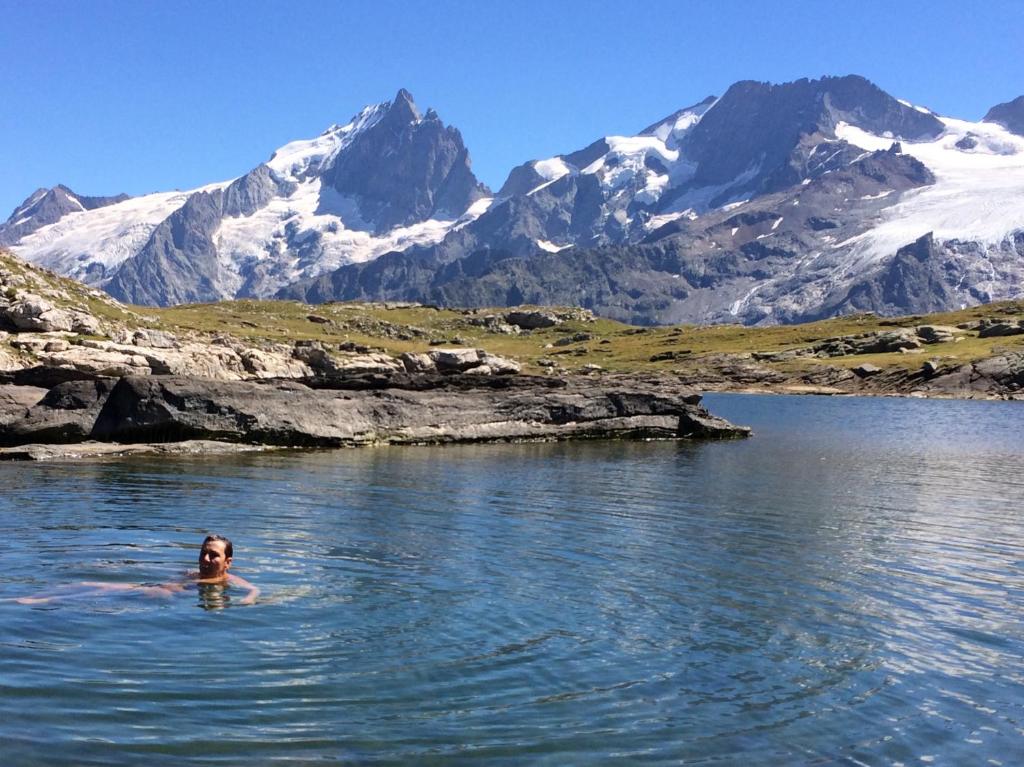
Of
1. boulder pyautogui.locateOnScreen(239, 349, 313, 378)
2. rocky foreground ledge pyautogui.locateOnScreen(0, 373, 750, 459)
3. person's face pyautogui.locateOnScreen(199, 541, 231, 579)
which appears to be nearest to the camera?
person's face pyautogui.locateOnScreen(199, 541, 231, 579)

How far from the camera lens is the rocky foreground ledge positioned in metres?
47.5

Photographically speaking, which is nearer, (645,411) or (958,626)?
(958,626)

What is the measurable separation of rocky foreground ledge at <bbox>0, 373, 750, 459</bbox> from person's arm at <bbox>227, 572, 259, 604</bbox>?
26451mm

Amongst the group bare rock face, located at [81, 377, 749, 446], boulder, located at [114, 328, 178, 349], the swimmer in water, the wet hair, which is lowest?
the swimmer in water

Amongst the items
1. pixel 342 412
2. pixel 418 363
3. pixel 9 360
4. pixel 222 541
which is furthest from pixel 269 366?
pixel 222 541

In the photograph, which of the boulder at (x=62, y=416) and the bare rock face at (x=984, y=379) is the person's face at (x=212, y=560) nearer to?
the boulder at (x=62, y=416)

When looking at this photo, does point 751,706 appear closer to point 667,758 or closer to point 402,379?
point 667,758

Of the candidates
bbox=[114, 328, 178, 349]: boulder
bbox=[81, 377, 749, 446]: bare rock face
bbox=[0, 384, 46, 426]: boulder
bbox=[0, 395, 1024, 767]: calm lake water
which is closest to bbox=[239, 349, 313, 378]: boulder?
bbox=[114, 328, 178, 349]: boulder

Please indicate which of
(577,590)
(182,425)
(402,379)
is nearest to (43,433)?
(182,425)

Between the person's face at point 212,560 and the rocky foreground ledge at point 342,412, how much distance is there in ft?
87.8

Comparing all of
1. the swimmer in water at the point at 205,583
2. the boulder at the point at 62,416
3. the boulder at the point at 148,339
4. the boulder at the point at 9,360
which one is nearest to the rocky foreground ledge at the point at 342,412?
the boulder at the point at 62,416

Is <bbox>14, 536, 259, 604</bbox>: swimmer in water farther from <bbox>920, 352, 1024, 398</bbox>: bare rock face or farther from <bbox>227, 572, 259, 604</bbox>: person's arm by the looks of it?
<bbox>920, 352, 1024, 398</bbox>: bare rock face

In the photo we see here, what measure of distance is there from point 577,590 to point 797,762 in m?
9.69

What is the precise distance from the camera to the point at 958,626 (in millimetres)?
20094
